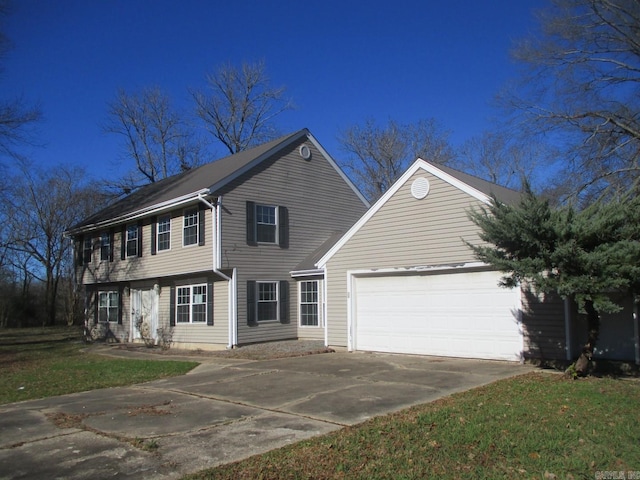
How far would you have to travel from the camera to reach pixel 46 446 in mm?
6426

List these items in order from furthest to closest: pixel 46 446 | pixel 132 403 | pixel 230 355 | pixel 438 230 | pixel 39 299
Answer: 1. pixel 39 299
2. pixel 230 355
3. pixel 438 230
4. pixel 132 403
5. pixel 46 446

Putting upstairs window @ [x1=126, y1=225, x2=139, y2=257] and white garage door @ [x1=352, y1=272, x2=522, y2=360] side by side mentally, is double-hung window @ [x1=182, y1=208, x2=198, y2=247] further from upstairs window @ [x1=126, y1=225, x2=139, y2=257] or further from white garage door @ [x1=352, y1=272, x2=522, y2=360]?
white garage door @ [x1=352, y1=272, x2=522, y2=360]

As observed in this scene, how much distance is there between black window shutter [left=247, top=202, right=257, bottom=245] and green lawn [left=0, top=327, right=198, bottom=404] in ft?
17.5

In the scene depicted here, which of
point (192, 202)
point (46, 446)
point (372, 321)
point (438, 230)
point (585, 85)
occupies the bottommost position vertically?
point (46, 446)

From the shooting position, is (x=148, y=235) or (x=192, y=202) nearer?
(x=192, y=202)

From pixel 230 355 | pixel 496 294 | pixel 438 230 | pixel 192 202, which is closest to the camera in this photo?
pixel 496 294

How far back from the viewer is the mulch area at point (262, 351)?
15.0 metres

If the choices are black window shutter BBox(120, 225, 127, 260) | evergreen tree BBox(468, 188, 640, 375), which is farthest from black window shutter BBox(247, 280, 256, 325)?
evergreen tree BBox(468, 188, 640, 375)

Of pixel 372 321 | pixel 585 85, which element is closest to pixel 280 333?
pixel 372 321

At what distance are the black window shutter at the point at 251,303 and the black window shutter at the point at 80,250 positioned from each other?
11.4 m

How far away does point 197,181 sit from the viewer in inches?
810

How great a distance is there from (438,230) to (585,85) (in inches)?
385

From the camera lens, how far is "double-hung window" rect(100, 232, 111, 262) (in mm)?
23406

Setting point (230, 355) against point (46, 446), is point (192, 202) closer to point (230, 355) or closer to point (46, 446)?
point (230, 355)
